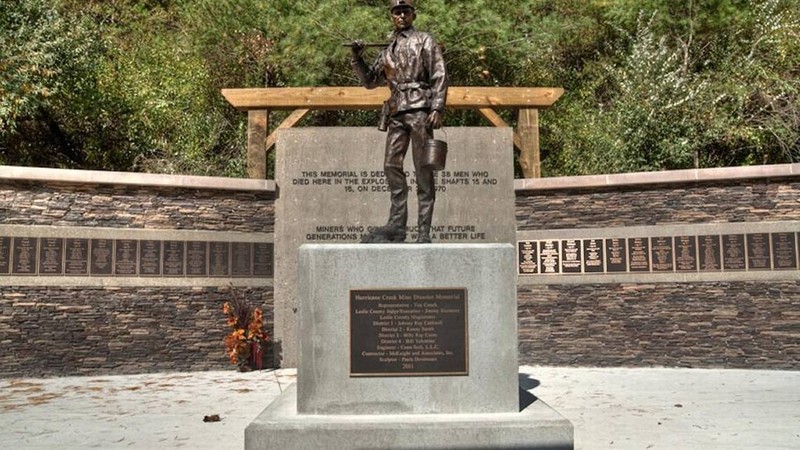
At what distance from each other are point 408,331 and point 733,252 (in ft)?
23.0

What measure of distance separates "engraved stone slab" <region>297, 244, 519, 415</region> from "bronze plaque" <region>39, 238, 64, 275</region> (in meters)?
6.34

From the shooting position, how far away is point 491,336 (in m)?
5.89

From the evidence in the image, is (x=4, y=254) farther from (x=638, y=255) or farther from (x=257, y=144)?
(x=638, y=255)

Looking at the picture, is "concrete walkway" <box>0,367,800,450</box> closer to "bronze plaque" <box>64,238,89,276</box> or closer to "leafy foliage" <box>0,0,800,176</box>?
"bronze plaque" <box>64,238,89,276</box>

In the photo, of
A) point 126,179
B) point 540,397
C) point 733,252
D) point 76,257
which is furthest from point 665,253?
point 76,257

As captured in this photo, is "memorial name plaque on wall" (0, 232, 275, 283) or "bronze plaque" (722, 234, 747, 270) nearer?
"memorial name plaque on wall" (0, 232, 275, 283)

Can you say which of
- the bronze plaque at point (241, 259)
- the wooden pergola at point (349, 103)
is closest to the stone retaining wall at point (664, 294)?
the wooden pergola at point (349, 103)

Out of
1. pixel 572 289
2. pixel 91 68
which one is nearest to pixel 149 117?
pixel 91 68

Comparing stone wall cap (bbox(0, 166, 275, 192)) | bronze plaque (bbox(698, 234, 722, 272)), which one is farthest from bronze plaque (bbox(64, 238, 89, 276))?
bronze plaque (bbox(698, 234, 722, 272))

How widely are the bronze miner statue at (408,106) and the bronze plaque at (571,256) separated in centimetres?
573

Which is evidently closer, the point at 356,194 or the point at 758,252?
the point at 758,252

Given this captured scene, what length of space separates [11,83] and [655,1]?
15.9 m

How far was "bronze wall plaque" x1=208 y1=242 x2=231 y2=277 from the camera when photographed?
11438 mm

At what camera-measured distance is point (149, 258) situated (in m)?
11.1
